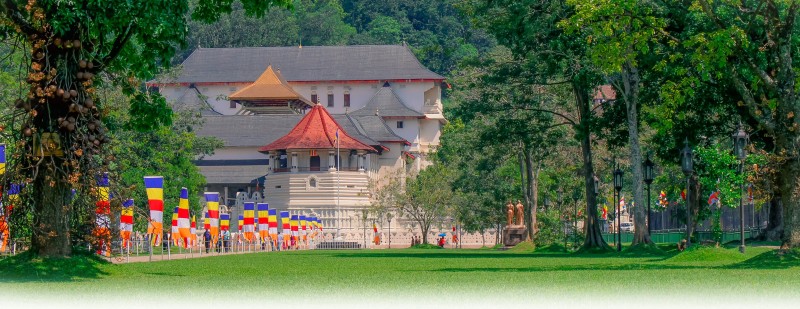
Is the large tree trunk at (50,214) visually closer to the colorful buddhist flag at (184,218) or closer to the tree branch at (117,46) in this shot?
the tree branch at (117,46)

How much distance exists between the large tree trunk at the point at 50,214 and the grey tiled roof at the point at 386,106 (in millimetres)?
100786

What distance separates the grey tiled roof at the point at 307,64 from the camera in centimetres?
13262

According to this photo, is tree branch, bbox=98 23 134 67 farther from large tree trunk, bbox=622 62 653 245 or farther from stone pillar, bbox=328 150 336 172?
A: stone pillar, bbox=328 150 336 172

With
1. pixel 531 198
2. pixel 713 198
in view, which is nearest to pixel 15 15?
pixel 713 198

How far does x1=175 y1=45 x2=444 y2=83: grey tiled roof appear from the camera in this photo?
13262cm

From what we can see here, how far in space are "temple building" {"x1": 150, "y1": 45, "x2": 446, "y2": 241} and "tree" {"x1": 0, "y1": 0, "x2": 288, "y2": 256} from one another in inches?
2994

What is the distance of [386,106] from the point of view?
12700 centimetres

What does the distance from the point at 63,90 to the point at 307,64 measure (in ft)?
378

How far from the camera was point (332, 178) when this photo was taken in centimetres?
9862

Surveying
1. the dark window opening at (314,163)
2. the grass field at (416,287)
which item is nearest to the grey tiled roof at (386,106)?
the dark window opening at (314,163)

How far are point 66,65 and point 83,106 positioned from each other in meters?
0.65

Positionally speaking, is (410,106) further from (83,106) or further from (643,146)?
(83,106)

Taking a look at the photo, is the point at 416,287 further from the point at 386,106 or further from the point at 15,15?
the point at 386,106

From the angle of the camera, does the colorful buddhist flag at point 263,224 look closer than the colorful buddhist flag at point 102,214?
No
